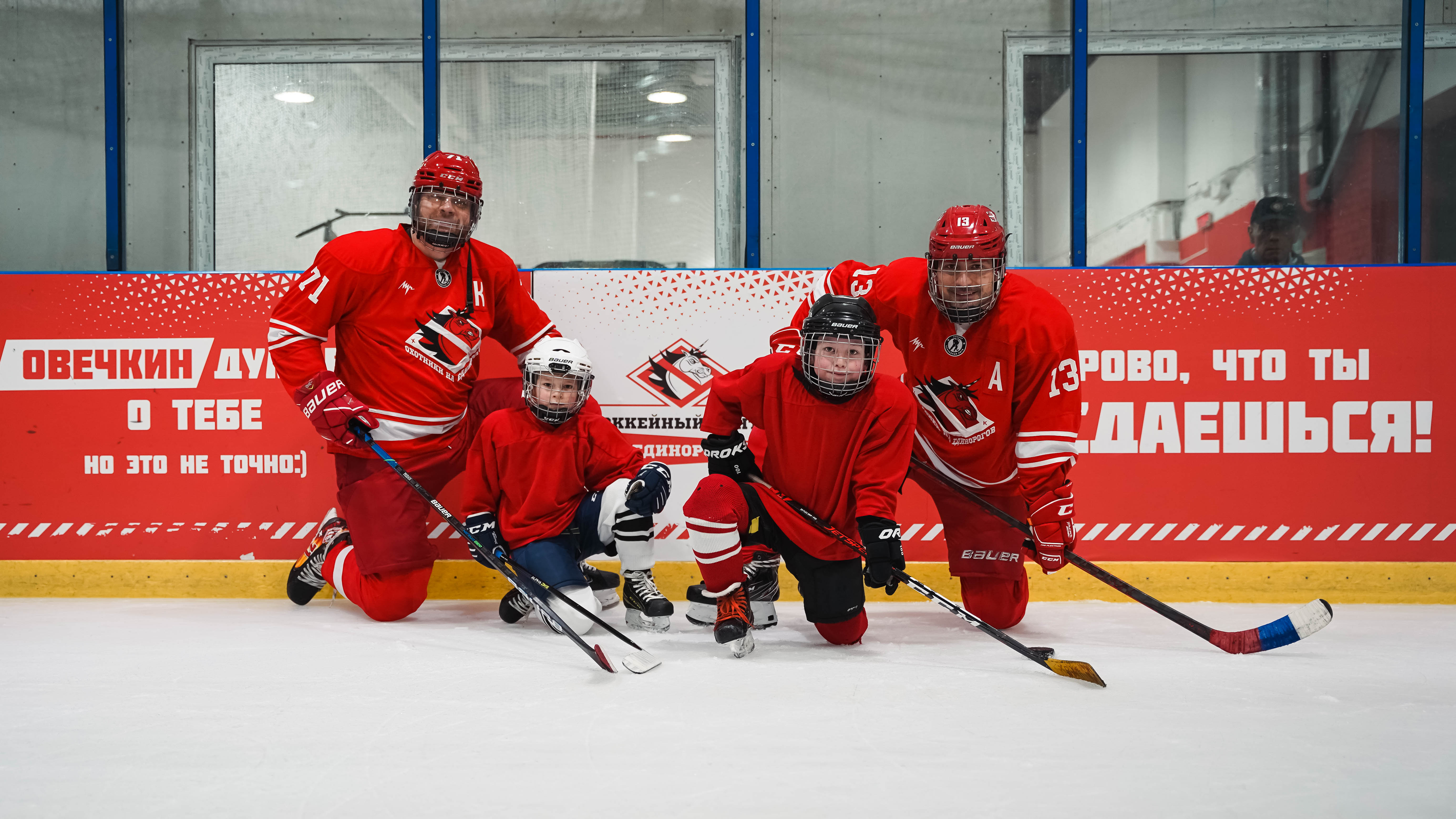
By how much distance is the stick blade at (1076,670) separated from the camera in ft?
6.40

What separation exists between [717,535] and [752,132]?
5.03ft

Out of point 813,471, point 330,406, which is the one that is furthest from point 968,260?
point 330,406

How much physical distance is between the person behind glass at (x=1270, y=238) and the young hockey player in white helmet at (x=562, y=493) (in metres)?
2.17

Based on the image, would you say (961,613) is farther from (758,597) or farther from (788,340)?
(788,340)

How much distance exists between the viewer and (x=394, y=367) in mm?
2734

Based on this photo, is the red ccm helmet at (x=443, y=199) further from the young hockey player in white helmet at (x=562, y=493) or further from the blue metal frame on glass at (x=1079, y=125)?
the blue metal frame on glass at (x=1079, y=125)

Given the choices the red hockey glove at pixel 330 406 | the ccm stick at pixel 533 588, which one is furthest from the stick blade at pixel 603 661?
the red hockey glove at pixel 330 406

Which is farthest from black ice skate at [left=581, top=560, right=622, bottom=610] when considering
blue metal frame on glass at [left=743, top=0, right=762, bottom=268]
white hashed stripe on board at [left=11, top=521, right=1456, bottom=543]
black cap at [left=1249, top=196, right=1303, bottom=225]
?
black cap at [left=1249, top=196, right=1303, bottom=225]

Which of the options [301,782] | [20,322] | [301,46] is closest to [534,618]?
[301,782]

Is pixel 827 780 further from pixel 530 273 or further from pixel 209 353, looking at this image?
pixel 209 353

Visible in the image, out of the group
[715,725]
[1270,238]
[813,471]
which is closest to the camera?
[715,725]

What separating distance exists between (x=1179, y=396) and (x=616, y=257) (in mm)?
2803

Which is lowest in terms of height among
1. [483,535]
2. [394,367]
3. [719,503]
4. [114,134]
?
[483,535]

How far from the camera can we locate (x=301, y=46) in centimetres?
482
